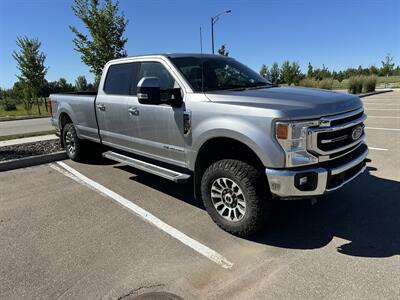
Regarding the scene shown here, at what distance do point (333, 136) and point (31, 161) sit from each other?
6.50 meters

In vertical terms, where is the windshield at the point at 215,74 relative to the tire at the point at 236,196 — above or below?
above

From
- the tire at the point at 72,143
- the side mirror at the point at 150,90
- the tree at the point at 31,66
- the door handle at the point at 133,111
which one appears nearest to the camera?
the side mirror at the point at 150,90

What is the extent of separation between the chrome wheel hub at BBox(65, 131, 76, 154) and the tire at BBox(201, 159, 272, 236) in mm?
4204

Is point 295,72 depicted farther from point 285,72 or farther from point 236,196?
point 236,196

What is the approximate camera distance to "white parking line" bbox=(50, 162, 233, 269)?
3.29 metres

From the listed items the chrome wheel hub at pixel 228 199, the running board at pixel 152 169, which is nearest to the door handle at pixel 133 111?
the running board at pixel 152 169

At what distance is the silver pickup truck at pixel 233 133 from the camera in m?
3.18

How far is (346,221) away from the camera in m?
3.92

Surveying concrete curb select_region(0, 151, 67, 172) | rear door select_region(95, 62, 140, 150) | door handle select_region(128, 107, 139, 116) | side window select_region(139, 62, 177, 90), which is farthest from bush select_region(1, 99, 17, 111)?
side window select_region(139, 62, 177, 90)

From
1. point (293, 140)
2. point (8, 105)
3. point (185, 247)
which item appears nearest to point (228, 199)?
point (185, 247)

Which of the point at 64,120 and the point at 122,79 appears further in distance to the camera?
the point at 64,120

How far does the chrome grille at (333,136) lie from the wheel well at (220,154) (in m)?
0.61

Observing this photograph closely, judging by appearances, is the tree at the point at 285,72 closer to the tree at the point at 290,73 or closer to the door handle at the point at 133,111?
the tree at the point at 290,73

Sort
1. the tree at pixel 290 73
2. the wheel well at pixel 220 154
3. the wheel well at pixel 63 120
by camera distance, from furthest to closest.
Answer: the tree at pixel 290 73
the wheel well at pixel 63 120
the wheel well at pixel 220 154
